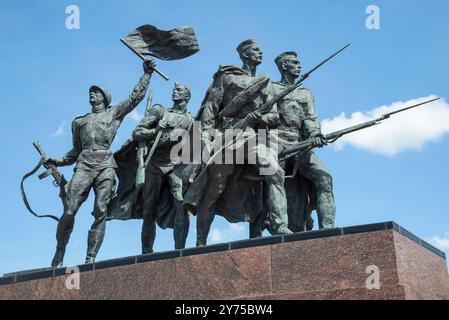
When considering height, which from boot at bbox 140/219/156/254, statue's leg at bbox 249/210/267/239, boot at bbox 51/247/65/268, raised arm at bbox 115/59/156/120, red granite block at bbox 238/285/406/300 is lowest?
red granite block at bbox 238/285/406/300

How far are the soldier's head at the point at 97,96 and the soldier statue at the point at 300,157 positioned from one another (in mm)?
3070

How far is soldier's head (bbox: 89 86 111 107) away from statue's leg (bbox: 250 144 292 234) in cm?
340

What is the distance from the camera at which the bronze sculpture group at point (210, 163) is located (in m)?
11.5

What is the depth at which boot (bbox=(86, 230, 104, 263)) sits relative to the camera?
1248cm

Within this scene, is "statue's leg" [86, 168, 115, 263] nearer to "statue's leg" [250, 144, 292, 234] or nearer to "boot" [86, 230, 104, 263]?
"boot" [86, 230, 104, 263]

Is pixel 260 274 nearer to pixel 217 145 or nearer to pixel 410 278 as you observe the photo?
pixel 410 278

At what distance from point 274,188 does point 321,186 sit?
0.89 m

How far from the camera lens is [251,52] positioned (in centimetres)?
1216

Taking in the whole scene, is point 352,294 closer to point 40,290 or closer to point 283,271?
point 283,271

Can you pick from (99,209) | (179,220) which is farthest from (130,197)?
(179,220)

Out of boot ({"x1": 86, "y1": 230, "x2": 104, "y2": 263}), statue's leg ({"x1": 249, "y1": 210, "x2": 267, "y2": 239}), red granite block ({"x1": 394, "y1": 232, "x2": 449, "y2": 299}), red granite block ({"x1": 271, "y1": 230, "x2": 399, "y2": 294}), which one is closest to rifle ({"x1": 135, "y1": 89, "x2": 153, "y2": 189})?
boot ({"x1": 86, "y1": 230, "x2": 104, "y2": 263})

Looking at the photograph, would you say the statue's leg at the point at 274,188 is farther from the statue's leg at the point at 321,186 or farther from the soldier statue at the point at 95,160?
the soldier statue at the point at 95,160
